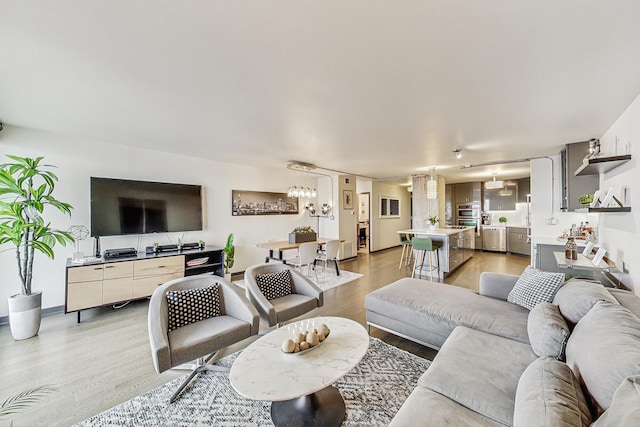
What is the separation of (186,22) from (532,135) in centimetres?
420

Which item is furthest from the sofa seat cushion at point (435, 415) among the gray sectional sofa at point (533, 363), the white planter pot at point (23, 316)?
the white planter pot at point (23, 316)

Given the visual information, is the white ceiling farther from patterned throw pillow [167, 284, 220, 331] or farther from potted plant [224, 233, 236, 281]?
potted plant [224, 233, 236, 281]

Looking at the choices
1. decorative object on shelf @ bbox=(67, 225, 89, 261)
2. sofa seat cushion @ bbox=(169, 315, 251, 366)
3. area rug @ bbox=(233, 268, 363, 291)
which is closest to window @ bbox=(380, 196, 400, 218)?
area rug @ bbox=(233, 268, 363, 291)

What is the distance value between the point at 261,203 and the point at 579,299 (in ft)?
17.4

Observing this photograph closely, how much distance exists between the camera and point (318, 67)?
1.82m

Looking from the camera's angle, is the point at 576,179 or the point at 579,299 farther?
the point at 576,179

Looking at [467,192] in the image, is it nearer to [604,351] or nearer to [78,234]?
[604,351]

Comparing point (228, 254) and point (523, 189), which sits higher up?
point (523, 189)

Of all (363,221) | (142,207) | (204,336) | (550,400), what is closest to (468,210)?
(363,221)

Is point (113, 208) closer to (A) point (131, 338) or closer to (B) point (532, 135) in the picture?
(A) point (131, 338)

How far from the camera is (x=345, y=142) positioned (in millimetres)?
3750

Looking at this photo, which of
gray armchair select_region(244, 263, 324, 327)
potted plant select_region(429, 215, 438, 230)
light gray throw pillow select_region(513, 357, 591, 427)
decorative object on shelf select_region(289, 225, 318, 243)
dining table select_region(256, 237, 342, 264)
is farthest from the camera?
potted plant select_region(429, 215, 438, 230)

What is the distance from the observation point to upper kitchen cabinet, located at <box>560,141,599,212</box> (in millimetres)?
3698

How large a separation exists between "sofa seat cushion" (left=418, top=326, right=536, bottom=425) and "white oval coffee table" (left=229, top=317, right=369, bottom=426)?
477 mm
